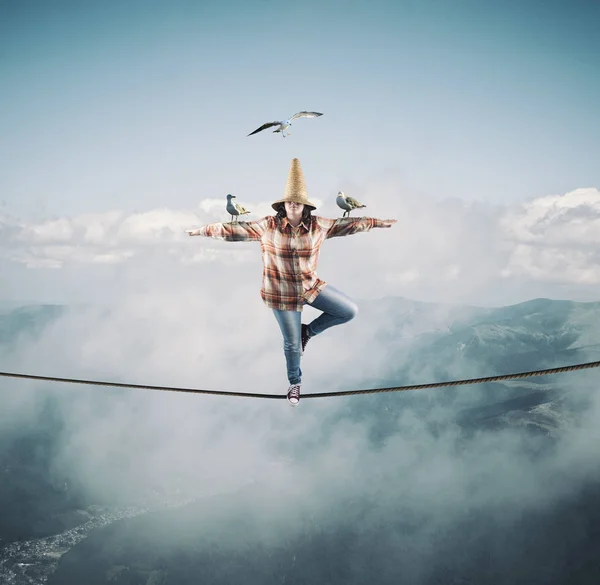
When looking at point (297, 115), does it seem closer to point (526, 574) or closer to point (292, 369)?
point (292, 369)

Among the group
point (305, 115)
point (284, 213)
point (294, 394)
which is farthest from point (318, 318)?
point (305, 115)

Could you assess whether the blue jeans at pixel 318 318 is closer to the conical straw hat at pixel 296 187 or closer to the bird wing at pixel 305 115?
the conical straw hat at pixel 296 187

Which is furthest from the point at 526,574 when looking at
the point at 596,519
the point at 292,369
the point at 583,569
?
the point at 292,369

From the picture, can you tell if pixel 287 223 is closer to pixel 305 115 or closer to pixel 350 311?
pixel 350 311

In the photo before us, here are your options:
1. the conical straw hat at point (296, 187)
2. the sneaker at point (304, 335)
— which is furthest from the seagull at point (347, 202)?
the sneaker at point (304, 335)

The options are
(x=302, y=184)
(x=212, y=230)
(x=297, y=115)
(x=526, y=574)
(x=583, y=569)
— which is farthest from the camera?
(x=526, y=574)

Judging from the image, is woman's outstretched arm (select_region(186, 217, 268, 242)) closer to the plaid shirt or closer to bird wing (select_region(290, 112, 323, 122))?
the plaid shirt

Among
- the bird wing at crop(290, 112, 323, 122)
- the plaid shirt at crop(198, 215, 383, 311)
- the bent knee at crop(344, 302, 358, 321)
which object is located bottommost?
the bent knee at crop(344, 302, 358, 321)

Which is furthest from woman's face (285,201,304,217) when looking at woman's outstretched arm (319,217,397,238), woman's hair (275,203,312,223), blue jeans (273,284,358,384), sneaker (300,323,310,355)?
sneaker (300,323,310,355)
